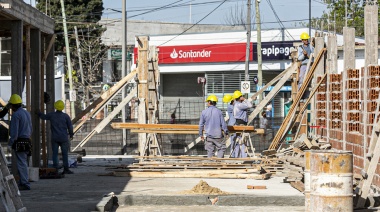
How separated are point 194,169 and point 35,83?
424cm

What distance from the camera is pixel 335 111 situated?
19625 millimetres

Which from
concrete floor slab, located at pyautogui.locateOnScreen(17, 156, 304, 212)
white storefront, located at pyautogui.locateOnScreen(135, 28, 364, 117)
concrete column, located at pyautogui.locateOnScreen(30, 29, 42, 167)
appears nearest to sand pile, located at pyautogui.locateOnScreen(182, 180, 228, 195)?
concrete floor slab, located at pyautogui.locateOnScreen(17, 156, 304, 212)

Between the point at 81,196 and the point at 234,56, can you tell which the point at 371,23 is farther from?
the point at 234,56

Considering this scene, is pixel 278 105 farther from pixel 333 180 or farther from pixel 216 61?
pixel 333 180

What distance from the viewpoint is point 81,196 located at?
14836 millimetres

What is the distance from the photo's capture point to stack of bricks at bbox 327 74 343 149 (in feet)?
62.3

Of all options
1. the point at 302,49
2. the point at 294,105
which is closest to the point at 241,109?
the point at 294,105

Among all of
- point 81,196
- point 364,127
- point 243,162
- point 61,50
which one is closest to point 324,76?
point 243,162

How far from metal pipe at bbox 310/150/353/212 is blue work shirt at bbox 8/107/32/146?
7420 mm

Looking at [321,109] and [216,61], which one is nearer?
[321,109]

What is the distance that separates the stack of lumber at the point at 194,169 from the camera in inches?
757

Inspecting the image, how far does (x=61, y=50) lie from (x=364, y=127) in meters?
53.1

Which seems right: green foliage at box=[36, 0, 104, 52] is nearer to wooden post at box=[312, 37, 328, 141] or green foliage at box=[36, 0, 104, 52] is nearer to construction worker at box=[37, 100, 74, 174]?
wooden post at box=[312, 37, 328, 141]

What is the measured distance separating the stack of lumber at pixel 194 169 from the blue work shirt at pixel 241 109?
113 inches
